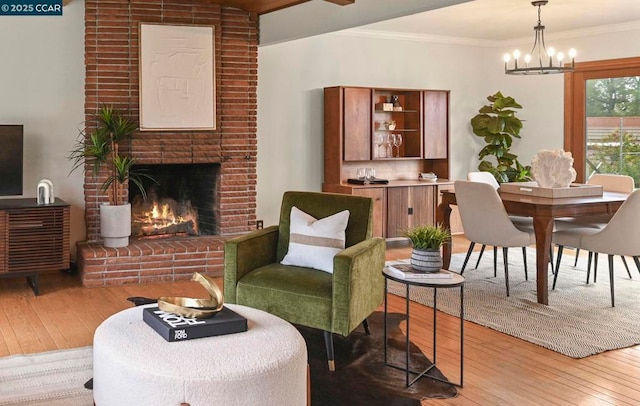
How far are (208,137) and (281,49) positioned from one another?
152 cm

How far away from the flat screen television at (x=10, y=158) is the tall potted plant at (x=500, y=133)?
5.13 meters

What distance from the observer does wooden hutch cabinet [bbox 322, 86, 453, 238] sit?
7.21 metres

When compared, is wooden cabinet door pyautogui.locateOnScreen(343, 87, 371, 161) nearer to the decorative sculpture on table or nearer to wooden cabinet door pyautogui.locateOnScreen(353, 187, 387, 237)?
wooden cabinet door pyautogui.locateOnScreen(353, 187, 387, 237)

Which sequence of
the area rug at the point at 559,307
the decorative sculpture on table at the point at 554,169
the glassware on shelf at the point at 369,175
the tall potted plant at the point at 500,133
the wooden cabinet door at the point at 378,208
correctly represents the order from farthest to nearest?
the tall potted plant at the point at 500,133
the glassware on shelf at the point at 369,175
the wooden cabinet door at the point at 378,208
the decorative sculpture on table at the point at 554,169
the area rug at the point at 559,307

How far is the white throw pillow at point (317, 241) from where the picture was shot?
3934 mm

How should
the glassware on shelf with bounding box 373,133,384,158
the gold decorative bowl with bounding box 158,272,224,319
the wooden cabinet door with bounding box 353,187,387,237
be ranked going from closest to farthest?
the gold decorative bowl with bounding box 158,272,224,319 < the wooden cabinet door with bounding box 353,187,387,237 < the glassware on shelf with bounding box 373,133,384,158

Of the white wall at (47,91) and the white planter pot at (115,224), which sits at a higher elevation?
the white wall at (47,91)

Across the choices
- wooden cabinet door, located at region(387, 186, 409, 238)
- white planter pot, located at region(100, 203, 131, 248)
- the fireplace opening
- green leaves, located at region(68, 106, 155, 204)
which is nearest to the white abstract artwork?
green leaves, located at region(68, 106, 155, 204)

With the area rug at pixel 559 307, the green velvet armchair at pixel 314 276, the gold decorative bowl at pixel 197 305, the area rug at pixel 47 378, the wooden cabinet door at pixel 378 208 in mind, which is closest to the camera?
the gold decorative bowl at pixel 197 305

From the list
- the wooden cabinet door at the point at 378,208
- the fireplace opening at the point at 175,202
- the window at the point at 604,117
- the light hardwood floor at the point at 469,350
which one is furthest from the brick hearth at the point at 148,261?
the window at the point at 604,117

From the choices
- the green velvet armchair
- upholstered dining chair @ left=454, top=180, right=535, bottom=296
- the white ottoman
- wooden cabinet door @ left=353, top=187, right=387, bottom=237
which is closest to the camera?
the white ottoman

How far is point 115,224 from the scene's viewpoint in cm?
565

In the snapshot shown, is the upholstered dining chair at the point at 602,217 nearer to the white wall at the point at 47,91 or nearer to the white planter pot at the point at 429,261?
the white planter pot at the point at 429,261

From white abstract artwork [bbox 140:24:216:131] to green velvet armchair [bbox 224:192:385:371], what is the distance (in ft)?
6.77
